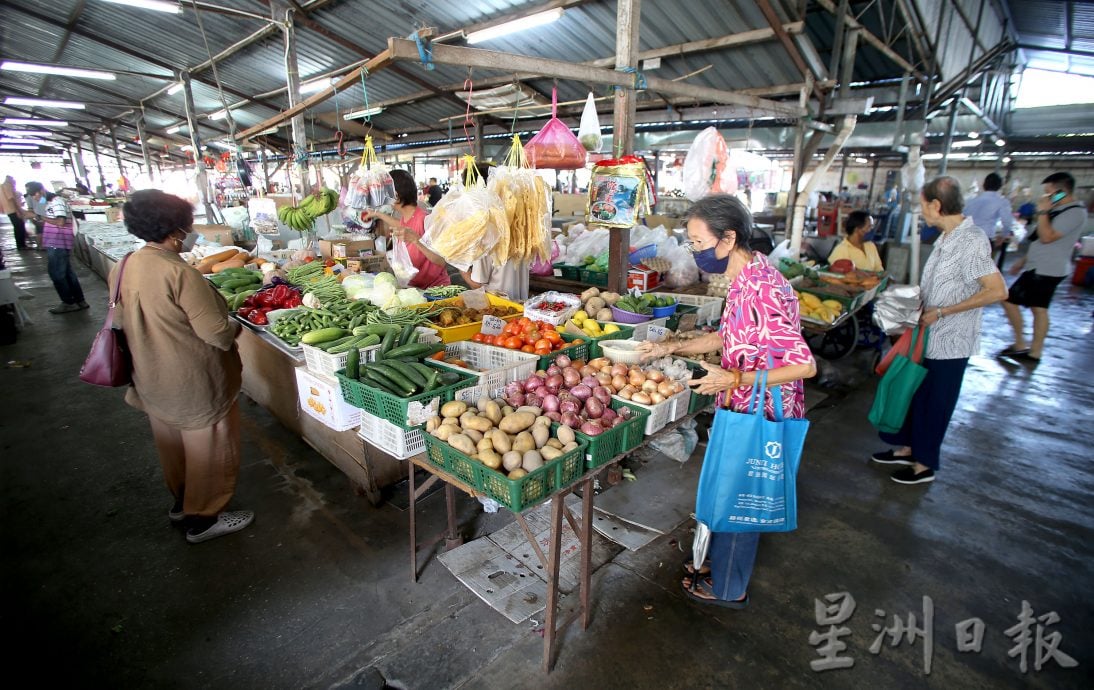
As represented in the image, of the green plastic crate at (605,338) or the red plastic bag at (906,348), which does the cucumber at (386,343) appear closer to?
the green plastic crate at (605,338)

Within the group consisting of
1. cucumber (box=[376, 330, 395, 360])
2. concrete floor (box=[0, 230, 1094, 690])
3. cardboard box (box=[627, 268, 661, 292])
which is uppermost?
cardboard box (box=[627, 268, 661, 292])

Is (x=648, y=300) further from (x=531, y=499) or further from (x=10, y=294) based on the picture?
(x=10, y=294)

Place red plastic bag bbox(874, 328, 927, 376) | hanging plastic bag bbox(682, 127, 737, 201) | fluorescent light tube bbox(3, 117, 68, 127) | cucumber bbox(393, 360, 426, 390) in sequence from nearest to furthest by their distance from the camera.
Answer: cucumber bbox(393, 360, 426, 390)
red plastic bag bbox(874, 328, 927, 376)
hanging plastic bag bbox(682, 127, 737, 201)
fluorescent light tube bbox(3, 117, 68, 127)

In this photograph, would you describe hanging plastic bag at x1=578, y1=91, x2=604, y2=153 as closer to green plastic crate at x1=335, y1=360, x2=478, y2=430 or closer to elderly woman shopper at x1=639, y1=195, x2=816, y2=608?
elderly woman shopper at x1=639, y1=195, x2=816, y2=608

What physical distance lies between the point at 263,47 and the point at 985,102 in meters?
14.2

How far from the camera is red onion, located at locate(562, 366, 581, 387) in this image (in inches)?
101

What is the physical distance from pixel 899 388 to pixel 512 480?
298 cm

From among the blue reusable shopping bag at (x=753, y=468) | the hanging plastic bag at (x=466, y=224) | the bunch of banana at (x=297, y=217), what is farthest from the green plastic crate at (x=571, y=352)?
the bunch of banana at (x=297, y=217)

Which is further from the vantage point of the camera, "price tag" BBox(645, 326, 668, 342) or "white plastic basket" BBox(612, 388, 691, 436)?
"price tag" BBox(645, 326, 668, 342)

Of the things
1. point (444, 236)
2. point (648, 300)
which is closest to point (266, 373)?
point (444, 236)

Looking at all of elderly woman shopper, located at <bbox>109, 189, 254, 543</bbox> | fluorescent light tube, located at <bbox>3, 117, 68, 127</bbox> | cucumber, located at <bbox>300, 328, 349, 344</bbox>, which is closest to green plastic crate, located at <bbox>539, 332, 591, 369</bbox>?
cucumber, located at <bbox>300, 328, 349, 344</bbox>

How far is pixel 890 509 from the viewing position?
3354mm

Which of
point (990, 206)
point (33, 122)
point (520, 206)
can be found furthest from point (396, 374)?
point (33, 122)

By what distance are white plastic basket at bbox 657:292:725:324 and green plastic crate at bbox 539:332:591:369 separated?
1136mm
